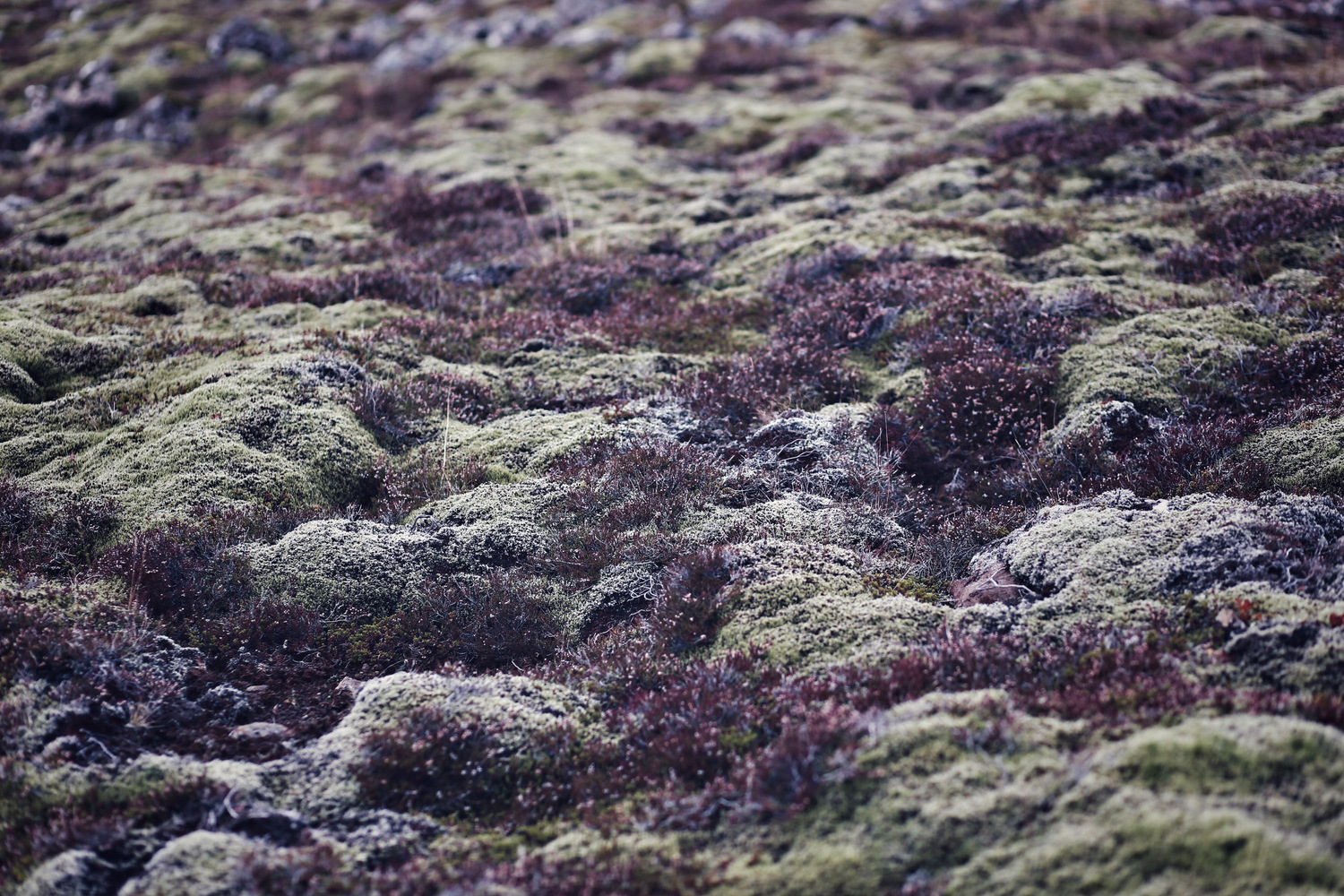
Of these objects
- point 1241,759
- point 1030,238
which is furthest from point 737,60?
point 1241,759

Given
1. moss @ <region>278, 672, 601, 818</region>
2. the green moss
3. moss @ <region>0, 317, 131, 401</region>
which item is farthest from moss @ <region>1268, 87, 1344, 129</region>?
moss @ <region>0, 317, 131, 401</region>

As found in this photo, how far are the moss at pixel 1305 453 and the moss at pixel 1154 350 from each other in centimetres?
124

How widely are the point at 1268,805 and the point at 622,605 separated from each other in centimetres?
465

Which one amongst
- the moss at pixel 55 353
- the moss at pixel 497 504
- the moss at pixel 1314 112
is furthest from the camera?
the moss at pixel 1314 112

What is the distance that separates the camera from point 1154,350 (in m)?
9.20

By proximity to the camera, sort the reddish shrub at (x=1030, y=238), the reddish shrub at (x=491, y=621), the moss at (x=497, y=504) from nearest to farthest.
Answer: the reddish shrub at (x=491, y=621), the moss at (x=497, y=504), the reddish shrub at (x=1030, y=238)

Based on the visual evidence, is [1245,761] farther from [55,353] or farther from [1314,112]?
[1314,112]

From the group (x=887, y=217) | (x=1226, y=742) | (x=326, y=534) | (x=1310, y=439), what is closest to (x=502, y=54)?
(x=887, y=217)

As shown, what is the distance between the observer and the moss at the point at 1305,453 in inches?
259

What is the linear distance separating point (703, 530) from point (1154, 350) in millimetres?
6119

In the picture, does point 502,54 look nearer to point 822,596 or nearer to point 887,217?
point 887,217

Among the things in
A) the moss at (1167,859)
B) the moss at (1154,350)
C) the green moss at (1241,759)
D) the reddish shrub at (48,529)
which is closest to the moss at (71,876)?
the reddish shrub at (48,529)

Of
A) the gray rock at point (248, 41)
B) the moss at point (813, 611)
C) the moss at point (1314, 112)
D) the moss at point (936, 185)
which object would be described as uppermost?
the gray rock at point (248, 41)

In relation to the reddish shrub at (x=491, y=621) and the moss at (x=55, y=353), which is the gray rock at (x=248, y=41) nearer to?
the moss at (x=55, y=353)
